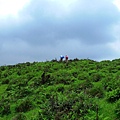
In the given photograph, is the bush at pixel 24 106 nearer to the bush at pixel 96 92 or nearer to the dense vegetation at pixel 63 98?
the dense vegetation at pixel 63 98

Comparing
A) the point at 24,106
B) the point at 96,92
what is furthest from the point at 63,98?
the point at 24,106

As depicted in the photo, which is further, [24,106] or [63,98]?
[24,106]

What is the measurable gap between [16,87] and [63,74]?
409 cm

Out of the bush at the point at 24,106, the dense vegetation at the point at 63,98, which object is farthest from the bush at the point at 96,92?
the bush at the point at 24,106

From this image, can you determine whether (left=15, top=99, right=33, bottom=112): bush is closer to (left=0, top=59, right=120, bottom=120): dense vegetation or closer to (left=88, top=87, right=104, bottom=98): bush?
(left=0, top=59, right=120, bottom=120): dense vegetation

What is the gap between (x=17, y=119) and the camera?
16156mm

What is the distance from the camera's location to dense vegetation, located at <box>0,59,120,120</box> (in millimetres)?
15219

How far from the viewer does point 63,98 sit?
Answer: 17016 millimetres

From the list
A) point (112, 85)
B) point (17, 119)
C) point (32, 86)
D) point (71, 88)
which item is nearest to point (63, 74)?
point (32, 86)

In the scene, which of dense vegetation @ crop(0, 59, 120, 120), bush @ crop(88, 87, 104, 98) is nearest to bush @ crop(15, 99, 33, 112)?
dense vegetation @ crop(0, 59, 120, 120)

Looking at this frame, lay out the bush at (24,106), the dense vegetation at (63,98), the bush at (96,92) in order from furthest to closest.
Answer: the bush at (24,106), the bush at (96,92), the dense vegetation at (63,98)

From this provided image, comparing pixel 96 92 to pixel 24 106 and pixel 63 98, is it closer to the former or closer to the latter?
pixel 63 98

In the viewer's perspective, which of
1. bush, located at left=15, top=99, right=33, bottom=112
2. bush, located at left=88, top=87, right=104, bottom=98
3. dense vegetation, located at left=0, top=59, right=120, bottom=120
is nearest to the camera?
dense vegetation, located at left=0, top=59, right=120, bottom=120

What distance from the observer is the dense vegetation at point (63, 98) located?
49.9 ft
